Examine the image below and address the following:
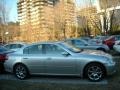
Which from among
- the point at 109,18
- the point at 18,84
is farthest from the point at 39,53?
the point at 109,18

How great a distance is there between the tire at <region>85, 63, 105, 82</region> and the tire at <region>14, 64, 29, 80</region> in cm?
269

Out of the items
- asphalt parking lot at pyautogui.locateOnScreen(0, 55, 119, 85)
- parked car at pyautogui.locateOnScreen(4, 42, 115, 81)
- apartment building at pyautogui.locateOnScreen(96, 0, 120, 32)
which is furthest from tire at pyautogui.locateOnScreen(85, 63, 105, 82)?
apartment building at pyautogui.locateOnScreen(96, 0, 120, 32)

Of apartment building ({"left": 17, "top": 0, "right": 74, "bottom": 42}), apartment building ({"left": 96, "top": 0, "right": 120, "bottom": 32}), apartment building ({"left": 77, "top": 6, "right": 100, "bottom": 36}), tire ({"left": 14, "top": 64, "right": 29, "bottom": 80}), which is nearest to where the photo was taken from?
tire ({"left": 14, "top": 64, "right": 29, "bottom": 80})

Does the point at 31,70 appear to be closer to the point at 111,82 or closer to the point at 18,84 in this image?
the point at 18,84

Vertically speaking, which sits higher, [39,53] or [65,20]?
[65,20]

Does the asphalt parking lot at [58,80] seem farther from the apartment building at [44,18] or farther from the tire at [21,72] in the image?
the apartment building at [44,18]

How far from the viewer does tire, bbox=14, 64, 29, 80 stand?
10.7 metres

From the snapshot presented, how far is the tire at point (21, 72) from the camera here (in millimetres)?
10672

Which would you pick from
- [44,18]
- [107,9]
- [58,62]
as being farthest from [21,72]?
[44,18]

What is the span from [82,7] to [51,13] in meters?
13.5

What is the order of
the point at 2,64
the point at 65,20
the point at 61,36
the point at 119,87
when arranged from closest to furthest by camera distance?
the point at 119,87, the point at 2,64, the point at 65,20, the point at 61,36

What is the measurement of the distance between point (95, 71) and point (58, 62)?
145 centimetres

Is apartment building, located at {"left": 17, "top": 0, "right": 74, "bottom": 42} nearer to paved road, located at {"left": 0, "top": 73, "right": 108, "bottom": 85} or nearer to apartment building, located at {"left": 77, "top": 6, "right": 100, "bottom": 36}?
apartment building, located at {"left": 77, "top": 6, "right": 100, "bottom": 36}

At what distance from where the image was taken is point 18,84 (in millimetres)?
9836
